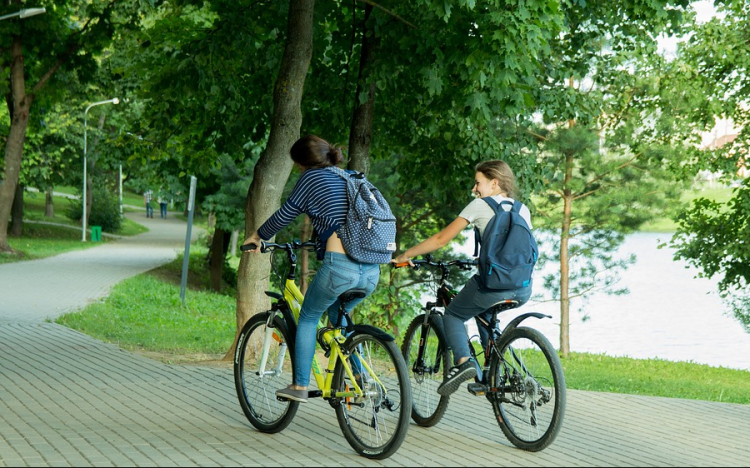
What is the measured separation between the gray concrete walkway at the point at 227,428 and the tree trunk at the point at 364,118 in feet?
10.7

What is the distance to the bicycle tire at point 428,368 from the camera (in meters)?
6.27

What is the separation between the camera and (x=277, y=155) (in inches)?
370

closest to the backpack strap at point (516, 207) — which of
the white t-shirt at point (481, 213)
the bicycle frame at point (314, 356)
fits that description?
the white t-shirt at point (481, 213)

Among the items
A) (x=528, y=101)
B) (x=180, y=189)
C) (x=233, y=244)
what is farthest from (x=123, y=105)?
(x=233, y=244)

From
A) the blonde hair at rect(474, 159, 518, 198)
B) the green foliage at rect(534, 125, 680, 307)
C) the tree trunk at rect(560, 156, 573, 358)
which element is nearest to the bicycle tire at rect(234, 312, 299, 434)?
the blonde hair at rect(474, 159, 518, 198)

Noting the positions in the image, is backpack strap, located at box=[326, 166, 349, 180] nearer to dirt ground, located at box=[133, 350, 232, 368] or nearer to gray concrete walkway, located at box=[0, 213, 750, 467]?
gray concrete walkway, located at box=[0, 213, 750, 467]

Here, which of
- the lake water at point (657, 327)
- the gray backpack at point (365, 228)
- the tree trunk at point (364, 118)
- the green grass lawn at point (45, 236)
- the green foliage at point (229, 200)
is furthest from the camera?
the green grass lawn at point (45, 236)

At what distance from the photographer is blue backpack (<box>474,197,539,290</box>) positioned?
570 centimetres

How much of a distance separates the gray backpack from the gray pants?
578 mm

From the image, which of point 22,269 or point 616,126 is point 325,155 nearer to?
point 616,126

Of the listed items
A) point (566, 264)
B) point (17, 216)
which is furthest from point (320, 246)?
point (17, 216)

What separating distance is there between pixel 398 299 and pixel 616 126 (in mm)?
14372

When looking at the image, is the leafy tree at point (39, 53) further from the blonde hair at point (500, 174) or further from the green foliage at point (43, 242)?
the blonde hair at point (500, 174)

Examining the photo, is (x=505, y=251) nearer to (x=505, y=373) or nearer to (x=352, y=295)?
(x=505, y=373)
